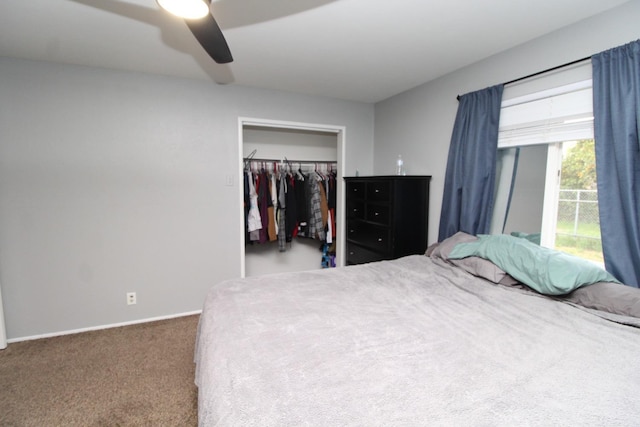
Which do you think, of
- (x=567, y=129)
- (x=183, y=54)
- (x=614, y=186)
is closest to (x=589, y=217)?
(x=614, y=186)

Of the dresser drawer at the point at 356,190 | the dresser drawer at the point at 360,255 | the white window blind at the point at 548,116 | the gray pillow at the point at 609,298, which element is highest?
the white window blind at the point at 548,116

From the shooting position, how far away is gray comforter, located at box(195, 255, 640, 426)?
833 millimetres

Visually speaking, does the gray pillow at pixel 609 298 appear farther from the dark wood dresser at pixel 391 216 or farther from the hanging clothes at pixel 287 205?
the hanging clothes at pixel 287 205

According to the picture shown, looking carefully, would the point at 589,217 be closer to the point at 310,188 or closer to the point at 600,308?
the point at 600,308

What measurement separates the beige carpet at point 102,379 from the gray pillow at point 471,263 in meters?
1.91

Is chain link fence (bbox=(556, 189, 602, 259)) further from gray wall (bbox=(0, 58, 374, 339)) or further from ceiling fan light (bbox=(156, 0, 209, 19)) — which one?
gray wall (bbox=(0, 58, 374, 339))

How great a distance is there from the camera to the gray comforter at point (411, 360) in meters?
0.83

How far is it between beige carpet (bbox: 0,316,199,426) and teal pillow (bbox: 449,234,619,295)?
6.69 feet

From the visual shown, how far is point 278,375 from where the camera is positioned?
0.98 meters

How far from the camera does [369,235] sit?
10.1 feet

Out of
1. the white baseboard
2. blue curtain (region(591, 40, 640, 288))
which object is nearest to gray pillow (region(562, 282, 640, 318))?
blue curtain (region(591, 40, 640, 288))

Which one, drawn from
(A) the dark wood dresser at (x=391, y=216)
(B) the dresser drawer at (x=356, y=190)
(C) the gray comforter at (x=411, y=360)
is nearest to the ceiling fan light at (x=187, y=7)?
(C) the gray comforter at (x=411, y=360)

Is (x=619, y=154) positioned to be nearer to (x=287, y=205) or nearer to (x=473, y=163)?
(x=473, y=163)

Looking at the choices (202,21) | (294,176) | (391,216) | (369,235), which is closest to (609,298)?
(391,216)
